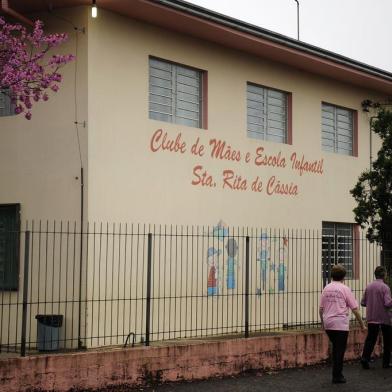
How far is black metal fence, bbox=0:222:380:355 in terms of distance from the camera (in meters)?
13.0

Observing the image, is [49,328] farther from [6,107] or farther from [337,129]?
[337,129]

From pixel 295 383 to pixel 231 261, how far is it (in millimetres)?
4101

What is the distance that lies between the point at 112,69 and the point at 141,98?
2.63 ft

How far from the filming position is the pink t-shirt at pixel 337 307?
38.1 feet

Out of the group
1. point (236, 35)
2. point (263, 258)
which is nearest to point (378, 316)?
point (263, 258)

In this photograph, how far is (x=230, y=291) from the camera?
15.7 metres

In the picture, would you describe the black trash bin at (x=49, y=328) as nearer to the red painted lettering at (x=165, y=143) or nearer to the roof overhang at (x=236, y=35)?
the red painted lettering at (x=165, y=143)

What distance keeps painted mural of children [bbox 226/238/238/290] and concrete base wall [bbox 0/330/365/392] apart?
2291 mm

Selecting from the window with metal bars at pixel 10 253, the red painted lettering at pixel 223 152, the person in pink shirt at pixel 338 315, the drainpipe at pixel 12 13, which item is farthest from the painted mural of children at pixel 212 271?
the drainpipe at pixel 12 13

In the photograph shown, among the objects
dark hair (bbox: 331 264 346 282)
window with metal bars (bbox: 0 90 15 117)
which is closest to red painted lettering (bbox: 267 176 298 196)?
dark hair (bbox: 331 264 346 282)

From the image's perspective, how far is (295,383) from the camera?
39.4 ft

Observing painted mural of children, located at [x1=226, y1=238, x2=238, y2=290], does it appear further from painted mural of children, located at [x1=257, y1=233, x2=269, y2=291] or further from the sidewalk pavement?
the sidewalk pavement

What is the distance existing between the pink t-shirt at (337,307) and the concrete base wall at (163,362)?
1737mm

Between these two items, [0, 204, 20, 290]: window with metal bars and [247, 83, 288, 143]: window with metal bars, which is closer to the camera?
[0, 204, 20, 290]: window with metal bars
